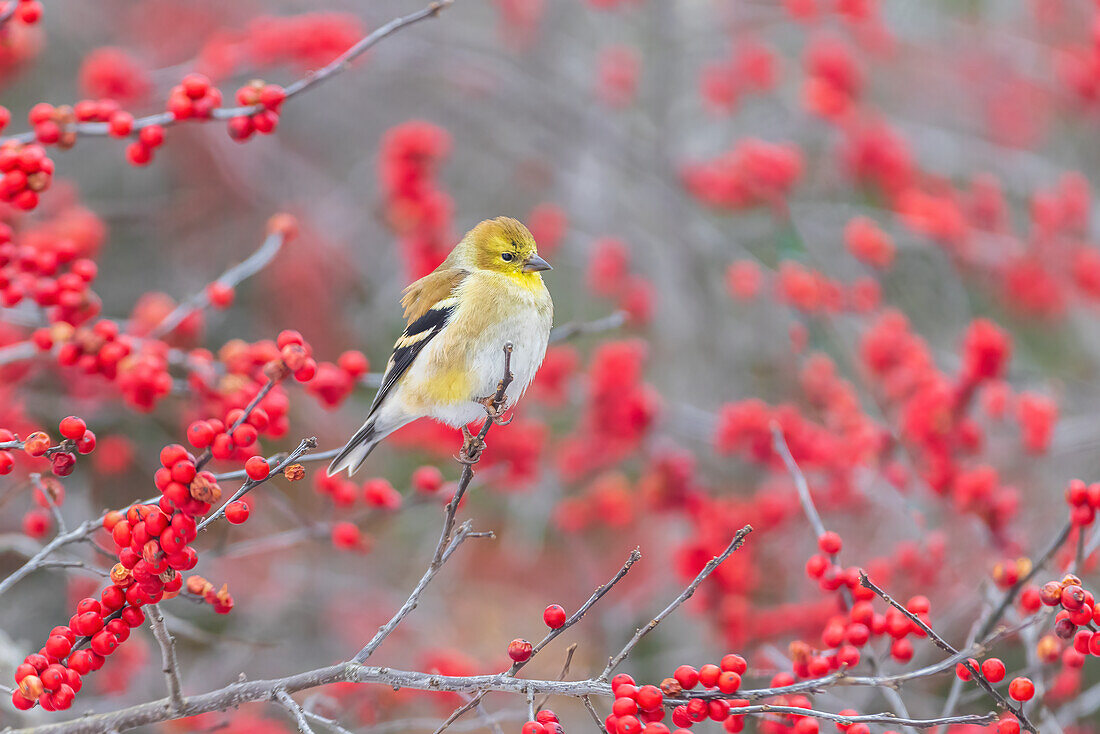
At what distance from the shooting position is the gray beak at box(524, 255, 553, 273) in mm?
2185

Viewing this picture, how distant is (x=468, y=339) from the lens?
2.21 m

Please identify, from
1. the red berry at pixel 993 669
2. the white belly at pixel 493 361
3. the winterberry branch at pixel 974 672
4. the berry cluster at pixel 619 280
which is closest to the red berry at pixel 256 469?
the white belly at pixel 493 361

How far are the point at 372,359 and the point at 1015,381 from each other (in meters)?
3.73

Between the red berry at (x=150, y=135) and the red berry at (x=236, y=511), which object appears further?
the red berry at (x=150, y=135)

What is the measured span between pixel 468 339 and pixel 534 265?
24cm

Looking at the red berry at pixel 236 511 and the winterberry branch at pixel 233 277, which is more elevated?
the red berry at pixel 236 511

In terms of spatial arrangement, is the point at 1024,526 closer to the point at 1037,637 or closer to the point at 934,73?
the point at 1037,637

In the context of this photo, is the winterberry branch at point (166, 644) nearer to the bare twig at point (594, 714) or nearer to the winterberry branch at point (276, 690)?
the winterberry branch at point (276, 690)

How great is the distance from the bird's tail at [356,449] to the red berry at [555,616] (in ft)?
2.30

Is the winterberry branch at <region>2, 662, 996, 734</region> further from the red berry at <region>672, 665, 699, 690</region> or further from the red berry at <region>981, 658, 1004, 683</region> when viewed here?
the red berry at <region>981, 658, 1004, 683</region>

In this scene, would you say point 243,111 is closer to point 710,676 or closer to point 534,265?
point 534,265

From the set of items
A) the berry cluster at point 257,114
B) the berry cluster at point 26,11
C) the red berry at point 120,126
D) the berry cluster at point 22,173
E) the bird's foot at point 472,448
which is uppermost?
the berry cluster at point 26,11

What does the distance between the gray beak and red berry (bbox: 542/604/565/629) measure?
843mm

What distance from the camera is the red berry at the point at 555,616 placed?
165 cm
